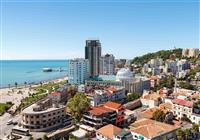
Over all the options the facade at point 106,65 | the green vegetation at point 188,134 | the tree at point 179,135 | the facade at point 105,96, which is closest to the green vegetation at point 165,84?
the facade at point 105,96

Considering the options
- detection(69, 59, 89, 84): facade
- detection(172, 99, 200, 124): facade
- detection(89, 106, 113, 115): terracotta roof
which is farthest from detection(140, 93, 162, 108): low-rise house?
detection(69, 59, 89, 84): facade

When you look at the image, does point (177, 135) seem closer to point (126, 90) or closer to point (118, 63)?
point (126, 90)

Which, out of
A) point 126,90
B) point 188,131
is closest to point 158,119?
point 188,131

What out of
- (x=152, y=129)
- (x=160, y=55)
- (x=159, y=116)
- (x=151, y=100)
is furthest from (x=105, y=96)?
(x=160, y=55)

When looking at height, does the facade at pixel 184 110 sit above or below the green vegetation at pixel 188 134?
above

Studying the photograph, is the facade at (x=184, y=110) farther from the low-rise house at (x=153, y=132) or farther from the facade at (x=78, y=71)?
the facade at (x=78, y=71)
